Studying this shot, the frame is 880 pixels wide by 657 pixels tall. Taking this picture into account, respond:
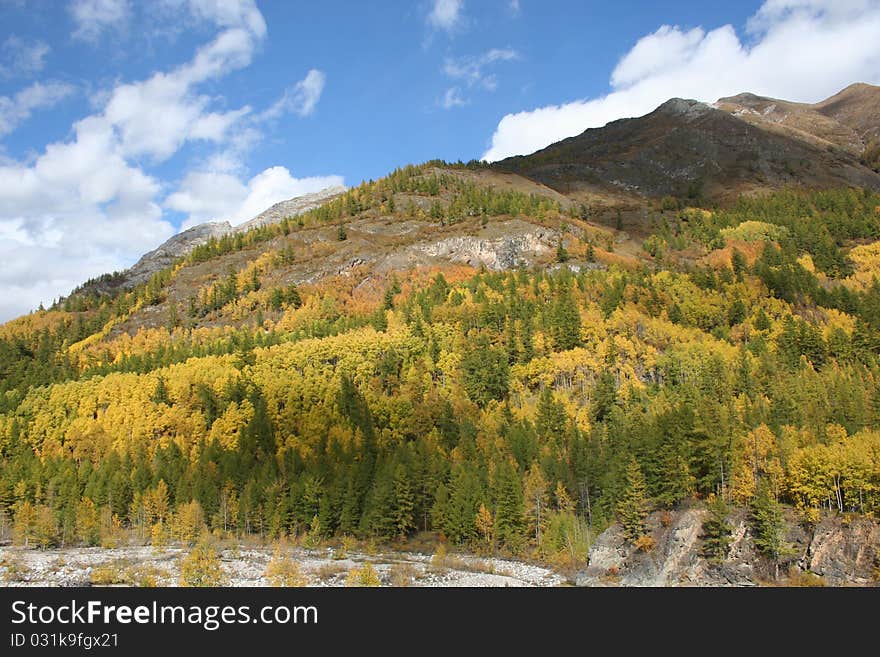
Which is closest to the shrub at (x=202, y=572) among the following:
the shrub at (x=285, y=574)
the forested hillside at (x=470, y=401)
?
the shrub at (x=285, y=574)

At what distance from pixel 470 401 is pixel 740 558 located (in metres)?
57.8

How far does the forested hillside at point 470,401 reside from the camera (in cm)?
7906

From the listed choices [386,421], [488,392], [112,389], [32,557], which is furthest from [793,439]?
[112,389]

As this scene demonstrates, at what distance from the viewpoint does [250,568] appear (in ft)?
211

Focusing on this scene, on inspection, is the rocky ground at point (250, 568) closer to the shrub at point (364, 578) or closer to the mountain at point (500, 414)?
the shrub at point (364, 578)

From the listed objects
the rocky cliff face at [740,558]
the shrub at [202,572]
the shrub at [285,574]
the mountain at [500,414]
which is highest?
the mountain at [500,414]

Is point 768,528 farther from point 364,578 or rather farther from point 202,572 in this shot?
point 202,572

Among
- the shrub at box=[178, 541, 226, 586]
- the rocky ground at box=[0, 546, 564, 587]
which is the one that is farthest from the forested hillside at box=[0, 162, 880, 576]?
the shrub at box=[178, 541, 226, 586]

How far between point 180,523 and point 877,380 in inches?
4590

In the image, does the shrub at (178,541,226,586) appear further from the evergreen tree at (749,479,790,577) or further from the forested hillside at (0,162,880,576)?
the evergreen tree at (749,479,790,577)

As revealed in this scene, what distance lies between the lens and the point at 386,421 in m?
110

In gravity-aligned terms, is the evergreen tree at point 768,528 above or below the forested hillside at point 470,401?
below

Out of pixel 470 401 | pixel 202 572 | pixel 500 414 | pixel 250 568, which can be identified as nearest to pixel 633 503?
pixel 500 414

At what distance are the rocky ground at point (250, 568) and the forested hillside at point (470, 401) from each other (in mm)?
6770
